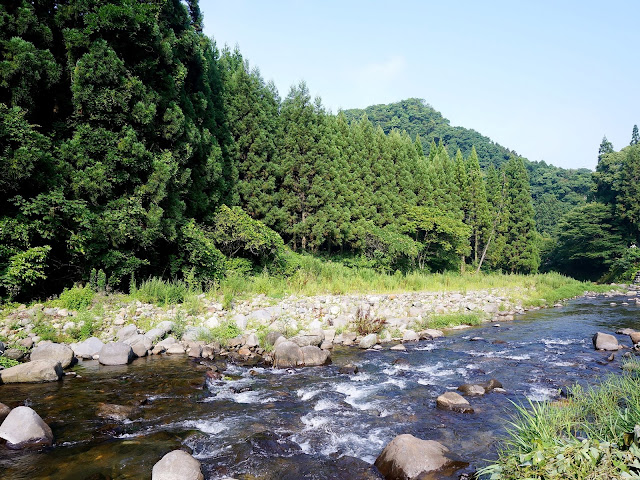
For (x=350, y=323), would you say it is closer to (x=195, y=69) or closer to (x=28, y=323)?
(x=28, y=323)

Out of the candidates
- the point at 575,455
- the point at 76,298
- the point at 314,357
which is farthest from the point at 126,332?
the point at 575,455

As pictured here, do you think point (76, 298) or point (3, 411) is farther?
point (76, 298)

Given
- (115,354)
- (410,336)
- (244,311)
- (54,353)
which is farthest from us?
(244,311)

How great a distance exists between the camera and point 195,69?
51.4ft

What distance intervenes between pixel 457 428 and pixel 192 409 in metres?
3.65

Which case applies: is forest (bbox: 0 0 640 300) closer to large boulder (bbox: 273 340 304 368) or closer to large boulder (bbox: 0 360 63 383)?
large boulder (bbox: 0 360 63 383)

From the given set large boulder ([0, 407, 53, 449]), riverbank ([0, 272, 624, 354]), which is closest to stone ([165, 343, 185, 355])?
riverbank ([0, 272, 624, 354])

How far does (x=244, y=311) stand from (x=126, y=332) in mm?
3142

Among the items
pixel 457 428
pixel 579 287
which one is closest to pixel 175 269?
pixel 457 428

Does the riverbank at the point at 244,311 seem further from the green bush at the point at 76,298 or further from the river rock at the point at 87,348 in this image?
the river rock at the point at 87,348

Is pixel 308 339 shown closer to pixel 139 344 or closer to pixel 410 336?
pixel 410 336

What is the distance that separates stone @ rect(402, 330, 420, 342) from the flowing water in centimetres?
122

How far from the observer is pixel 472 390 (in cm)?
646

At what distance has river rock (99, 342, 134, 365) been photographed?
Answer: 7.80 m
